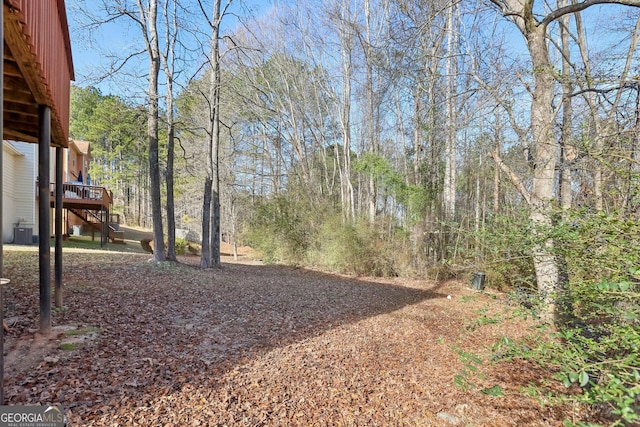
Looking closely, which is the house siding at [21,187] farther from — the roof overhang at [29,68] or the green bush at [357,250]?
the green bush at [357,250]

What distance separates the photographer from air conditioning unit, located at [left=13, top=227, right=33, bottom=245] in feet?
35.4

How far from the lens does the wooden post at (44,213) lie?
318 cm

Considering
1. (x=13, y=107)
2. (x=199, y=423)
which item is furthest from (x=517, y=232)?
(x=13, y=107)

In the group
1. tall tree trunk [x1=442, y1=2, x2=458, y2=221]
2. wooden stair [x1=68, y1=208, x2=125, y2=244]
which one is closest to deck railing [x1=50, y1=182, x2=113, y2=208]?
wooden stair [x1=68, y1=208, x2=125, y2=244]

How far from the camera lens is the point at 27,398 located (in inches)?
84.8

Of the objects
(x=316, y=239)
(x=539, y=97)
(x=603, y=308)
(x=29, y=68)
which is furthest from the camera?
Result: (x=316, y=239)

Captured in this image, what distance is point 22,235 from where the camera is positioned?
10.9 m

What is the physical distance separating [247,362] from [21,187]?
12.7m

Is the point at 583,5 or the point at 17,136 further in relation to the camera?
the point at 17,136

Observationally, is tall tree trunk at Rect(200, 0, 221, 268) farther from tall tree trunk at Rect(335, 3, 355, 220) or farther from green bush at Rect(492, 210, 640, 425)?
green bush at Rect(492, 210, 640, 425)

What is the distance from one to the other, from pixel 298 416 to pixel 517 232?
2285 millimetres

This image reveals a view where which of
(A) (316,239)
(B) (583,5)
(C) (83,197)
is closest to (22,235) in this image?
(C) (83,197)

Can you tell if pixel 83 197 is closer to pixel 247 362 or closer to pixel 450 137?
pixel 247 362
